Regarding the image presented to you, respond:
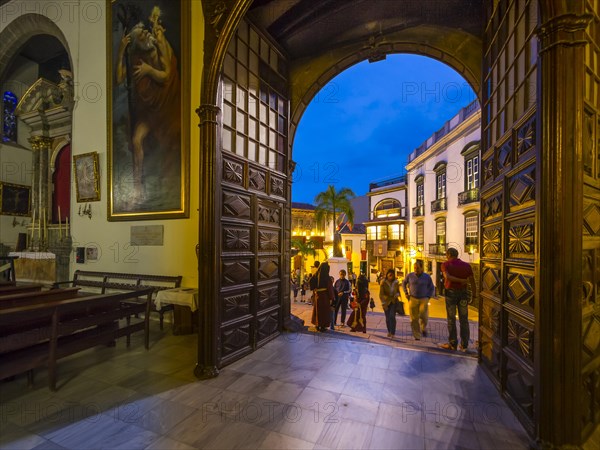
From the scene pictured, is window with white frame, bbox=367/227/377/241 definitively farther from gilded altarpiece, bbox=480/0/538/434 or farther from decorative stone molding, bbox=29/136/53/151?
decorative stone molding, bbox=29/136/53/151

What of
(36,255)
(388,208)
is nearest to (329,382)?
(36,255)

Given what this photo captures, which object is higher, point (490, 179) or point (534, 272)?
point (490, 179)

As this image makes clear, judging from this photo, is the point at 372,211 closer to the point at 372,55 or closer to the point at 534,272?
the point at 372,55

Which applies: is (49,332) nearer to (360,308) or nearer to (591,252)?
(360,308)

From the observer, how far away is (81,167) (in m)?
6.66

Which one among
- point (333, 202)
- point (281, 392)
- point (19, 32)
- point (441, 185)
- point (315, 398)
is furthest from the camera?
point (441, 185)

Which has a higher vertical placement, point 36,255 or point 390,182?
point 390,182

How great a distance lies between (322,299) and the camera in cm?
568

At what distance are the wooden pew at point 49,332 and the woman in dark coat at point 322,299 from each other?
338cm

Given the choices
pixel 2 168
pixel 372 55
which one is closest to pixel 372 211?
pixel 372 55

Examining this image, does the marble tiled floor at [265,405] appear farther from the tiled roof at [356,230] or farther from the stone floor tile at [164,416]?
the tiled roof at [356,230]

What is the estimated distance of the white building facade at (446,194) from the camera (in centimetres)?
1488

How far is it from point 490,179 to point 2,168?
41.9 feet

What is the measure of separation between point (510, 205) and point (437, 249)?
16844 mm
